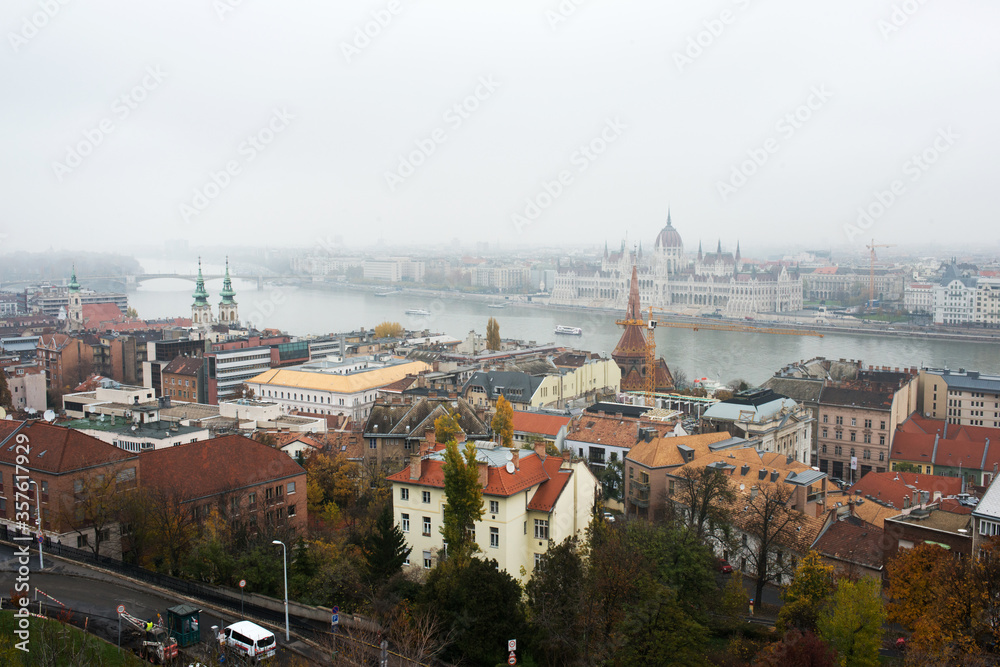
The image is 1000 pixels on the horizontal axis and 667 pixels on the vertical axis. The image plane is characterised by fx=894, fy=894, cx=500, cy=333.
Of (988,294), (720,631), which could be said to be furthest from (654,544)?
(988,294)

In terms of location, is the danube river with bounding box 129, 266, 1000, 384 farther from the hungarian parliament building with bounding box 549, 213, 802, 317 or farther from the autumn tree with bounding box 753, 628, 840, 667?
the autumn tree with bounding box 753, 628, 840, 667

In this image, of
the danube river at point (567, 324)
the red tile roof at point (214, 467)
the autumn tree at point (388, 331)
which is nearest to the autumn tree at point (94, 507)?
the red tile roof at point (214, 467)

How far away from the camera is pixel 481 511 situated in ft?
18.2

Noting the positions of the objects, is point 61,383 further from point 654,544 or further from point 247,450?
point 654,544

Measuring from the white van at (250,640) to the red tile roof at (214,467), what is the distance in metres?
1.96

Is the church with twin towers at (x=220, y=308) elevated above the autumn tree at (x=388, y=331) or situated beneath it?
elevated above

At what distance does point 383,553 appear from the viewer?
5.32 m

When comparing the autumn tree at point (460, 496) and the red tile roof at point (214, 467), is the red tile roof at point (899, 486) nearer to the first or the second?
the autumn tree at point (460, 496)

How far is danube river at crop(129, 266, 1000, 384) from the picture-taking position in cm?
2311

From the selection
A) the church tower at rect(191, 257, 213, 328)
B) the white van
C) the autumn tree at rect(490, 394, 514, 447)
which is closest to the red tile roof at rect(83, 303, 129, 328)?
the church tower at rect(191, 257, 213, 328)

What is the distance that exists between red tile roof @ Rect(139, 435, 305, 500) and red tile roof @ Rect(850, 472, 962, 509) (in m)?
4.81

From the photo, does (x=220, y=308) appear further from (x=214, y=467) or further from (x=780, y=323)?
(x=780, y=323)

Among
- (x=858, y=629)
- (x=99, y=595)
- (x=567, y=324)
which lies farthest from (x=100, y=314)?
(x=858, y=629)

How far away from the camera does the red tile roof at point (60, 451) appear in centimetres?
611
